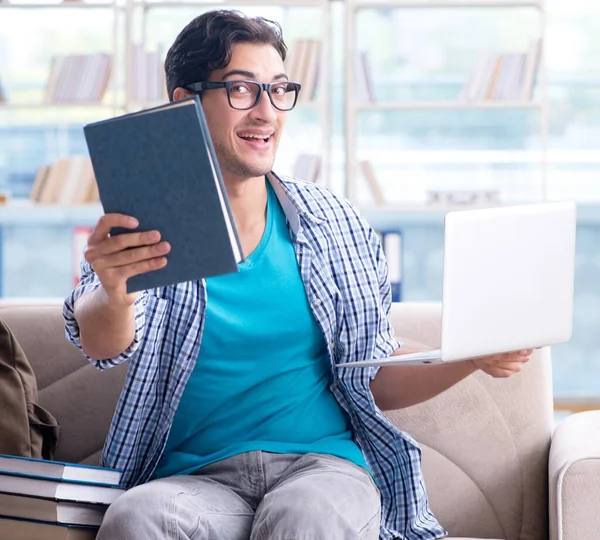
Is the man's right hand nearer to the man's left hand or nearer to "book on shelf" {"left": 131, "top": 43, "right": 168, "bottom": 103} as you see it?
the man's left hand

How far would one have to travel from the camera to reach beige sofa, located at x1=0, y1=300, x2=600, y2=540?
165 cm

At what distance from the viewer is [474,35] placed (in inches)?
170

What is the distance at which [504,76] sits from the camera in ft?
13.3

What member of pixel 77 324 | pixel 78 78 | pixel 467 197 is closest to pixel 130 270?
pixel 77 324

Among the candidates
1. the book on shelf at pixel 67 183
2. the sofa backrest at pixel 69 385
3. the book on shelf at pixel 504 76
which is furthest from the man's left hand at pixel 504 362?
the book on shelf at pixel 67 183

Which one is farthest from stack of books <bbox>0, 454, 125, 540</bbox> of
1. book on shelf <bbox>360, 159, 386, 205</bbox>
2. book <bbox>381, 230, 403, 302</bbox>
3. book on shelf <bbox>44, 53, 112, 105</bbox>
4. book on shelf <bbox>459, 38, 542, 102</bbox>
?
book on shelf <bbox>459, 38, 542, 102</bbox>

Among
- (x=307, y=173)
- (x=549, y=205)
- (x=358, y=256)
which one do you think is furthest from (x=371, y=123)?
(x=549, y=205)

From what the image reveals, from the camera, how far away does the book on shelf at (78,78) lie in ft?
13.5

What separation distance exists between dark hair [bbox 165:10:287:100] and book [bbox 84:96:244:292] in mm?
399

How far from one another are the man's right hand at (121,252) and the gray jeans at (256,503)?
316 millimetres

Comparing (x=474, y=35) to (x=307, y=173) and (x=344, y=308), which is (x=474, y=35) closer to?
(x=307, y=173)

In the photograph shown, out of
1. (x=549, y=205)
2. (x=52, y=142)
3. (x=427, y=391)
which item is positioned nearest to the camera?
(x=549, y=205)

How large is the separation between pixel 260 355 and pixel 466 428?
1.45ft

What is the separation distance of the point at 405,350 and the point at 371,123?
2866mm
